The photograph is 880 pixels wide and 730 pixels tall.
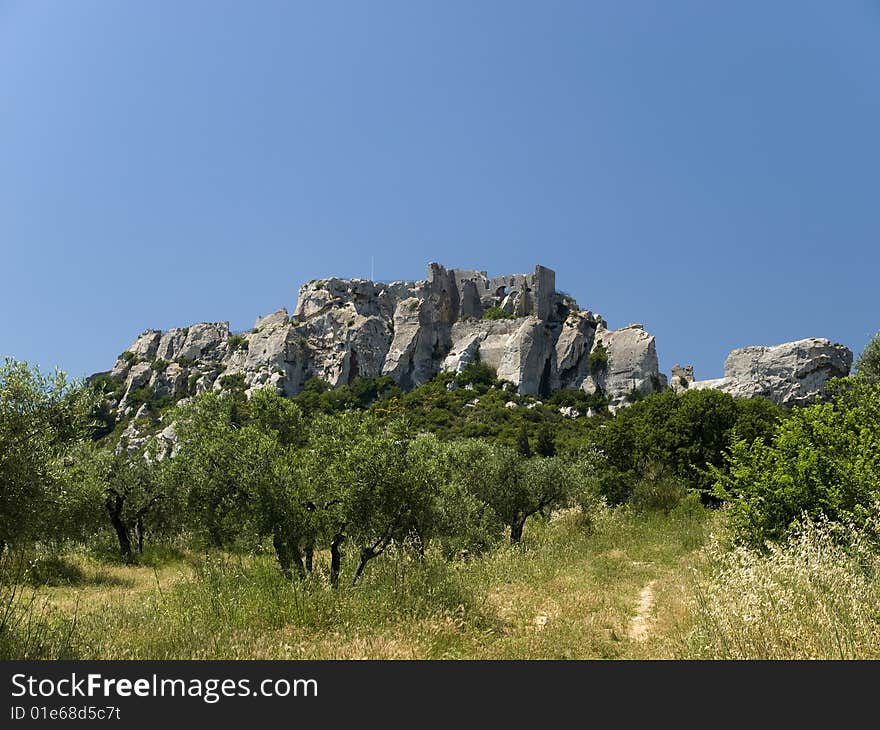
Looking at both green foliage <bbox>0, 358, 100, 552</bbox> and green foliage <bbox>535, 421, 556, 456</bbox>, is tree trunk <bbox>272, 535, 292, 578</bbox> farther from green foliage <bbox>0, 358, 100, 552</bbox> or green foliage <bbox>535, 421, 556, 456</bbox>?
green foliage <bbox>535, 421, 556, 456</bbox>

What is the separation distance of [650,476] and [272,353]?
345 ft

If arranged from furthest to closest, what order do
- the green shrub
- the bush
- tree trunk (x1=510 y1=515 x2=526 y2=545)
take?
1. the green shrub
2. the bush
3. tree trunk (x1=510 y1=515 x2=526 y2=545)

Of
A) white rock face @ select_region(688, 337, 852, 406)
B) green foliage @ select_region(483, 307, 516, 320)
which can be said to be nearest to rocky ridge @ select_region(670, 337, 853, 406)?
white rock face @ select_region(688, 337, 852, 406)

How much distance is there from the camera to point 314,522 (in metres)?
12.1

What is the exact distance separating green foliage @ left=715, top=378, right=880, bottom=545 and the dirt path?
99.8 inches

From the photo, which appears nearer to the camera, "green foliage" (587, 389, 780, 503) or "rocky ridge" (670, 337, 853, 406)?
"green foliage" (587, 389, 780, 503)

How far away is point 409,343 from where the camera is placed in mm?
121875

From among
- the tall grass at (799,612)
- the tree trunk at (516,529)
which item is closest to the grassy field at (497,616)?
the tall grass at (799,612)

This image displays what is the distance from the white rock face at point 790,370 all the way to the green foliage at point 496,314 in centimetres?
5449

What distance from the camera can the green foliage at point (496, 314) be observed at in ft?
426

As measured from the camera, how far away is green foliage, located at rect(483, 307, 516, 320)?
12975 centimetres

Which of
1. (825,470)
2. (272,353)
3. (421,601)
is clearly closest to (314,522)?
(421,601)

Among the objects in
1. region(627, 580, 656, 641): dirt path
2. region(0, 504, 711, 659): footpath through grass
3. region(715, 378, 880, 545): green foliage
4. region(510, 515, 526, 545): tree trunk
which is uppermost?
region(715, 378, 880, 545): green foliage

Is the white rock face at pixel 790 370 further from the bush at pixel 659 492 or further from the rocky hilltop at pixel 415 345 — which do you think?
the bush at pixel 659 492
